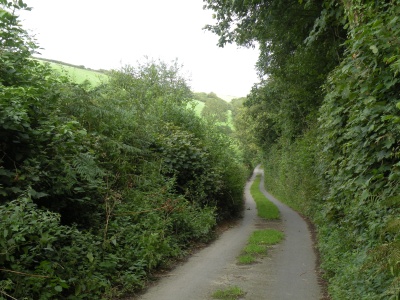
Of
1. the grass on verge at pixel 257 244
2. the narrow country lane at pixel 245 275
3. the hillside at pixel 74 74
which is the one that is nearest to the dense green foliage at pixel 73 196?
the narrow country lane at pixel 245 275

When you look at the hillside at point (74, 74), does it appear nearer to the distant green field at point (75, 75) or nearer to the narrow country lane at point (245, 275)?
the distant green field at point (75, 75)

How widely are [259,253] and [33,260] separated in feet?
22.3

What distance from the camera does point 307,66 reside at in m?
14.3

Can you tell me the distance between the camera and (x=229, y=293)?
6.90 metres

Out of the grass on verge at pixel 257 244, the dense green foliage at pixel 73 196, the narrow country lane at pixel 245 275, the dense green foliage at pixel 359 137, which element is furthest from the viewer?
the grass on verge at pixel 257 244

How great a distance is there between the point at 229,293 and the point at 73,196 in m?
3.82

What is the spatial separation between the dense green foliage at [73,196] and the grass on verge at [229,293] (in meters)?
1.62

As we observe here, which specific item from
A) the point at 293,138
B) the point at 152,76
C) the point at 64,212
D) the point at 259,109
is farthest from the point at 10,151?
the point at 259,109

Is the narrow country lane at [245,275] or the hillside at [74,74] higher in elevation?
the hillside at [74,74]

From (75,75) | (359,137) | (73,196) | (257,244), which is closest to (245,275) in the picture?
(257,244)

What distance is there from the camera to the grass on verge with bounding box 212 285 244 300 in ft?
22.1

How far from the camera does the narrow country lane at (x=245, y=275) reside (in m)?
7.00

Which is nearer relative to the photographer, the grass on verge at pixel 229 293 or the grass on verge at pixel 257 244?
the grass on verge at pixel 229 293

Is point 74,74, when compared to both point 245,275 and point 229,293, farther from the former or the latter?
point 229,293
